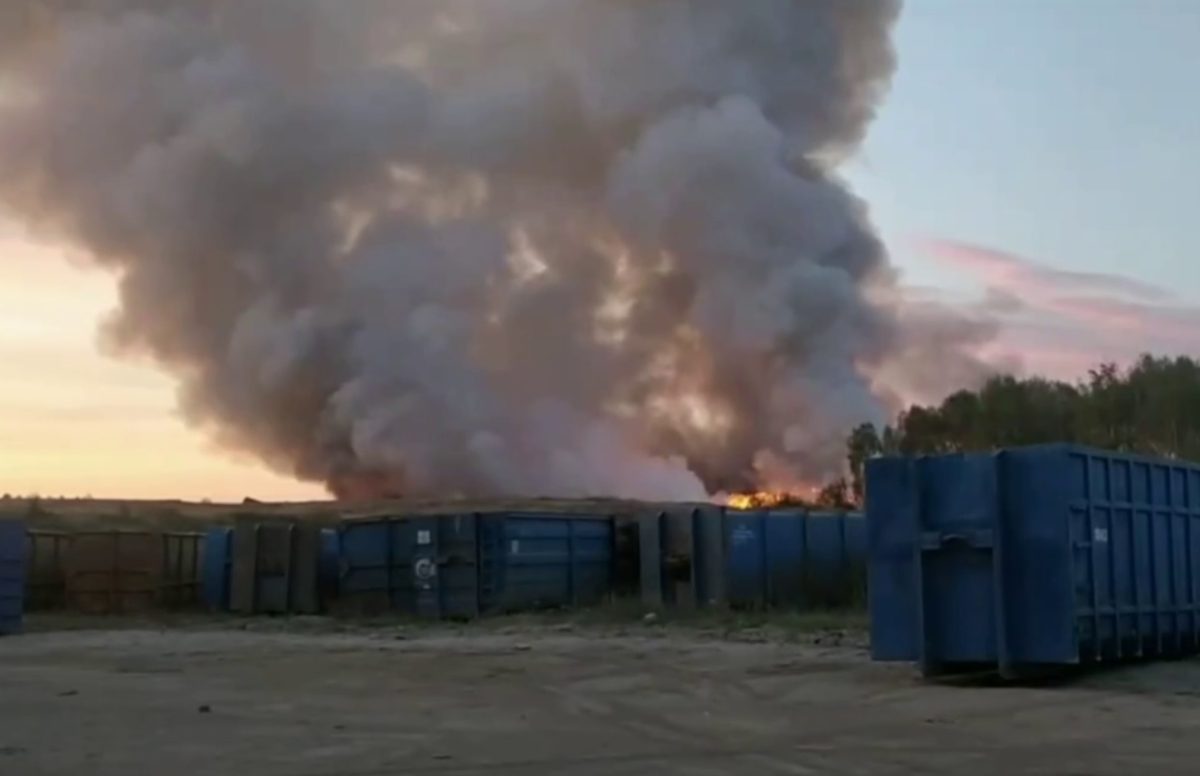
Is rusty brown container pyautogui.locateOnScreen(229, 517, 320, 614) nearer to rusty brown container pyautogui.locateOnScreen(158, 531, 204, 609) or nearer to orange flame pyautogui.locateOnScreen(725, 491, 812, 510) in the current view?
rusty brown container pyautogui.locateOnScreen(158, 531, 204, 609)

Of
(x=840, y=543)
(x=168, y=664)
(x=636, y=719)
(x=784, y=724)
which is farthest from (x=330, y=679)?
(x=840, y=543)

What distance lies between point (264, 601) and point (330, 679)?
1466cm

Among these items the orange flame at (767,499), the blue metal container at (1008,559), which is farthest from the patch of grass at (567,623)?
the orange flame at (767,499)

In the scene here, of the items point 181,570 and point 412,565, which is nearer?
point 412,565

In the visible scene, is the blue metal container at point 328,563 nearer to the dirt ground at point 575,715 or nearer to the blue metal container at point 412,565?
the blue metal container at point 412,565

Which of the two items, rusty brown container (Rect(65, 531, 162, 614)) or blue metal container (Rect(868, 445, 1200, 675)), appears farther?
rusty brown container (Rect(65, 531, 162, 614))

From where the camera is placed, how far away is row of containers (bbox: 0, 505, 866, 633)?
29.7 m

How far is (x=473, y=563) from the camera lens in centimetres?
2962

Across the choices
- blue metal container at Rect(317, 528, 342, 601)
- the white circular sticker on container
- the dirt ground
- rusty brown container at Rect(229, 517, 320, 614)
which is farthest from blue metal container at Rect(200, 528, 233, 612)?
the dirt ground

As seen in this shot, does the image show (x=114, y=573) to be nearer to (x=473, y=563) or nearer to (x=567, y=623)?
(x=473, y=563)

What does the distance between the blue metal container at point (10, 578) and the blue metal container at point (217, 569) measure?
198 inches

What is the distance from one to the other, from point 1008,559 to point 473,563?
15.0 m

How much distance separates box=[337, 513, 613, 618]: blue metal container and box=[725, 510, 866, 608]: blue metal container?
106 inches

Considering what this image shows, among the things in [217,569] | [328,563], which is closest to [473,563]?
[328,563]
